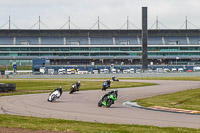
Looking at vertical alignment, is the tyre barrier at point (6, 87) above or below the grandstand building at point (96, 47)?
below

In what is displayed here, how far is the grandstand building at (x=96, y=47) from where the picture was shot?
14650 cm

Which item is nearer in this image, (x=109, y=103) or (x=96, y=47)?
(x=109, y=103)

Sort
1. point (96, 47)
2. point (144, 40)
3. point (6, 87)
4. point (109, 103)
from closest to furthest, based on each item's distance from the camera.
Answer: point (109, 103) → point (6, 87) → point (144, 40) → point (96, 47)

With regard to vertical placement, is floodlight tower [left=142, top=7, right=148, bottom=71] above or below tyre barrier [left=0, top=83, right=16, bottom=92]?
above

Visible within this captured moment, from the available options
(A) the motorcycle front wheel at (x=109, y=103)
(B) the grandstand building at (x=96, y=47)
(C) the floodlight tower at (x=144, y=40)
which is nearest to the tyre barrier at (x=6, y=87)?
(A) the motorcycle front wheel at (x=109, y=103)

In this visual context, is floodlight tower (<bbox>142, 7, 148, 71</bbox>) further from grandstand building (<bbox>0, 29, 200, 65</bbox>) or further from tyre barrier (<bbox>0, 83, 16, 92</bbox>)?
tyre barrier (<bbox>0, 83, 16, 92</bbox>)

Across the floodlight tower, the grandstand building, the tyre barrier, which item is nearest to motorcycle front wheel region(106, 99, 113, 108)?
the tyre barrier

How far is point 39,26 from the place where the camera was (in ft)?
517

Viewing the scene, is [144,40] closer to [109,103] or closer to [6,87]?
[6,87]

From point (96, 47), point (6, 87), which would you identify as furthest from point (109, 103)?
point (96, 47)

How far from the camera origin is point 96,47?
486 feet

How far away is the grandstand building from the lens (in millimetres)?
146500

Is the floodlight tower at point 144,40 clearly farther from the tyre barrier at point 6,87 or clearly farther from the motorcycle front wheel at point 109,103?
the motorcycle front wheel at point 109,103

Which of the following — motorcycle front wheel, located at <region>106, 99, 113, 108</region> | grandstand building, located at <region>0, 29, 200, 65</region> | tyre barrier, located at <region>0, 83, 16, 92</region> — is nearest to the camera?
motorcycle front wheel, located at <region>106, 99, 113, 108</region>
